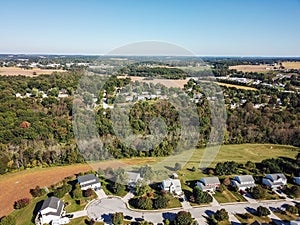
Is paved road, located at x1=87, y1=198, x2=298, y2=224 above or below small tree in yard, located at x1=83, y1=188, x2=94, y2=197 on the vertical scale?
below

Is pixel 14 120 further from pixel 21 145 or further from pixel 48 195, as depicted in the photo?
pixel 48 195

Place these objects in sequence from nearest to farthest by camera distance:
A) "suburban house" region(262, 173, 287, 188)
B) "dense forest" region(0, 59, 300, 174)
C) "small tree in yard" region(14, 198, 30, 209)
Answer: "small tree in yard" region(14, 198, 30, 209)
"suburban house" region(262, 173, 287, 188)
"dense forest" region(0, 59, 300, 174)

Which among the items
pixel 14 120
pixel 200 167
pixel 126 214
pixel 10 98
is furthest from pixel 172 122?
pixel 10 98

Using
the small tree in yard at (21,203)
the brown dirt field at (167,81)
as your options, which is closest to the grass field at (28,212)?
the small tree in yard at (21,203)

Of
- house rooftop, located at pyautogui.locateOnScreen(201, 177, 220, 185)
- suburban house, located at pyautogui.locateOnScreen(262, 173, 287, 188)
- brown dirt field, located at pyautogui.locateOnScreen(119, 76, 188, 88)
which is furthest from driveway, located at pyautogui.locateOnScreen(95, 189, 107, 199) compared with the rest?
brown dirt field, located at pyautogui.locateOnScreen(119, 76, 188, 88)

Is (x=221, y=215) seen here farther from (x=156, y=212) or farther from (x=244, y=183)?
(x=244, y=183)

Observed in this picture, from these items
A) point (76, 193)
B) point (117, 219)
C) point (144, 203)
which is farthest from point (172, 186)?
point (76, 193)

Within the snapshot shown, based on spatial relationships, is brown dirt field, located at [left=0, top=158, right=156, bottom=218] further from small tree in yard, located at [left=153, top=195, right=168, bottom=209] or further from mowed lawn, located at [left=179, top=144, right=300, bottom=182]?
small tree in yard, located at [left=153, top=195, right=168, bottom=209]
